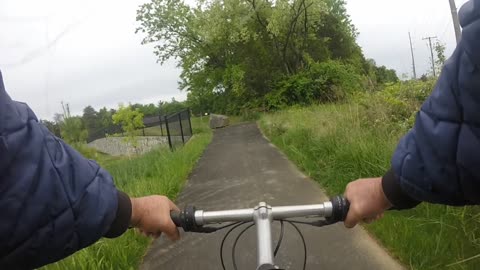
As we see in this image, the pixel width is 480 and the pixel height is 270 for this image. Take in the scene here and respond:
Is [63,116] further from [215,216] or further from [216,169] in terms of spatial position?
[215,216]

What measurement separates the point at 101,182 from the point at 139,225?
0.33 m

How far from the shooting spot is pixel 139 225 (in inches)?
58.7

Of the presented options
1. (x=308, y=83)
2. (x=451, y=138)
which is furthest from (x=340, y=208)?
(x=308, y=83)

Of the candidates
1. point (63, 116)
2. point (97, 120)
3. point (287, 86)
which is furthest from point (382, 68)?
point (63, 116)

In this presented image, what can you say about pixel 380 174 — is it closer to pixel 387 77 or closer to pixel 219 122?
pixel 219 122

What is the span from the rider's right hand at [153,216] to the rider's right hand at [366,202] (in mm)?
654

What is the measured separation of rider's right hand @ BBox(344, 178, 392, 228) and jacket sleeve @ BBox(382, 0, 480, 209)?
6.2 inches

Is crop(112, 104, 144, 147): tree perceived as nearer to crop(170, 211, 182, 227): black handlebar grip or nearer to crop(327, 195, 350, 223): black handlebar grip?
crop(170, 211, 182, 227): black handlebar grip

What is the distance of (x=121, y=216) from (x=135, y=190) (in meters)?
4.34

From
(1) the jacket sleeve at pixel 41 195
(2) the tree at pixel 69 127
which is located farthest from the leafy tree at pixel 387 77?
(1) the jacket sleeve at pixel 41 195

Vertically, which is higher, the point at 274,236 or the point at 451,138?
the point at 451,138

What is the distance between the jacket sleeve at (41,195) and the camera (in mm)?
1003

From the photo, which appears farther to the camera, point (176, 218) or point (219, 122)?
point (219, 122)

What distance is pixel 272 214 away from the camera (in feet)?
4.54
